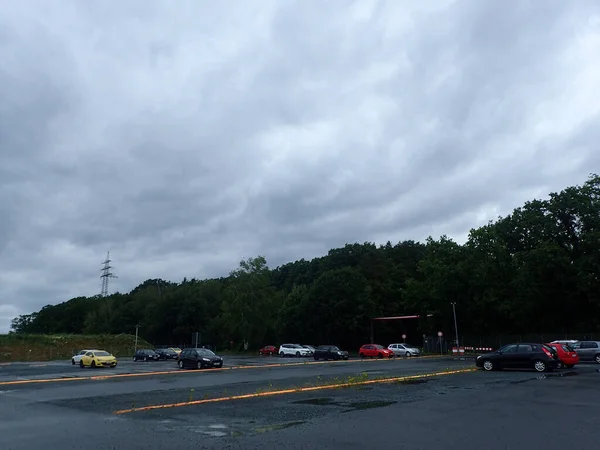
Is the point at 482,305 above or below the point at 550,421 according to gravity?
above

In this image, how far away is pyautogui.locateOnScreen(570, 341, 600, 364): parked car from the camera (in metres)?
36.8

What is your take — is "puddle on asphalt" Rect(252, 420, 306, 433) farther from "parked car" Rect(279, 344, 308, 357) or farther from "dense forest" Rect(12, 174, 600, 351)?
"parked car" Rect(279, 344, 308, 357)

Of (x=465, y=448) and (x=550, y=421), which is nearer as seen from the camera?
(x=465, y=448)

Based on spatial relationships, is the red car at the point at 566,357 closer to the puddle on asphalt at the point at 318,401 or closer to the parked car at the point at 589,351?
the parked car at the point at 589,351

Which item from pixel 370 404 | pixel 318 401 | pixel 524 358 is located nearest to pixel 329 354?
pixel 524 358

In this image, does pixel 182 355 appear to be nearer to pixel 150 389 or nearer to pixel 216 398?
pixel 150 389

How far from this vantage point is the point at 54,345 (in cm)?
8350

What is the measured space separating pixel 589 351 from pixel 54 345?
75490 millimetres

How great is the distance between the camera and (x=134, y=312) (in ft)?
436

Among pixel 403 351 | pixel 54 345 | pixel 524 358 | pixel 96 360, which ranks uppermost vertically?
pixel 54 345

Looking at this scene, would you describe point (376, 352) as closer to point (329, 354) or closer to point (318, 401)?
point (329, 354)

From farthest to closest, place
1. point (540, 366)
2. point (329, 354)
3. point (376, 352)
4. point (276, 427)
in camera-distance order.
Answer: point (376, 352)
point (329, 354)
point (540, 366)
point (276, 427)

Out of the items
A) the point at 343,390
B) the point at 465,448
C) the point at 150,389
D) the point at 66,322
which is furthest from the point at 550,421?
the point at 66,322

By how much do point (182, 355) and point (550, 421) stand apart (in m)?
31.7
